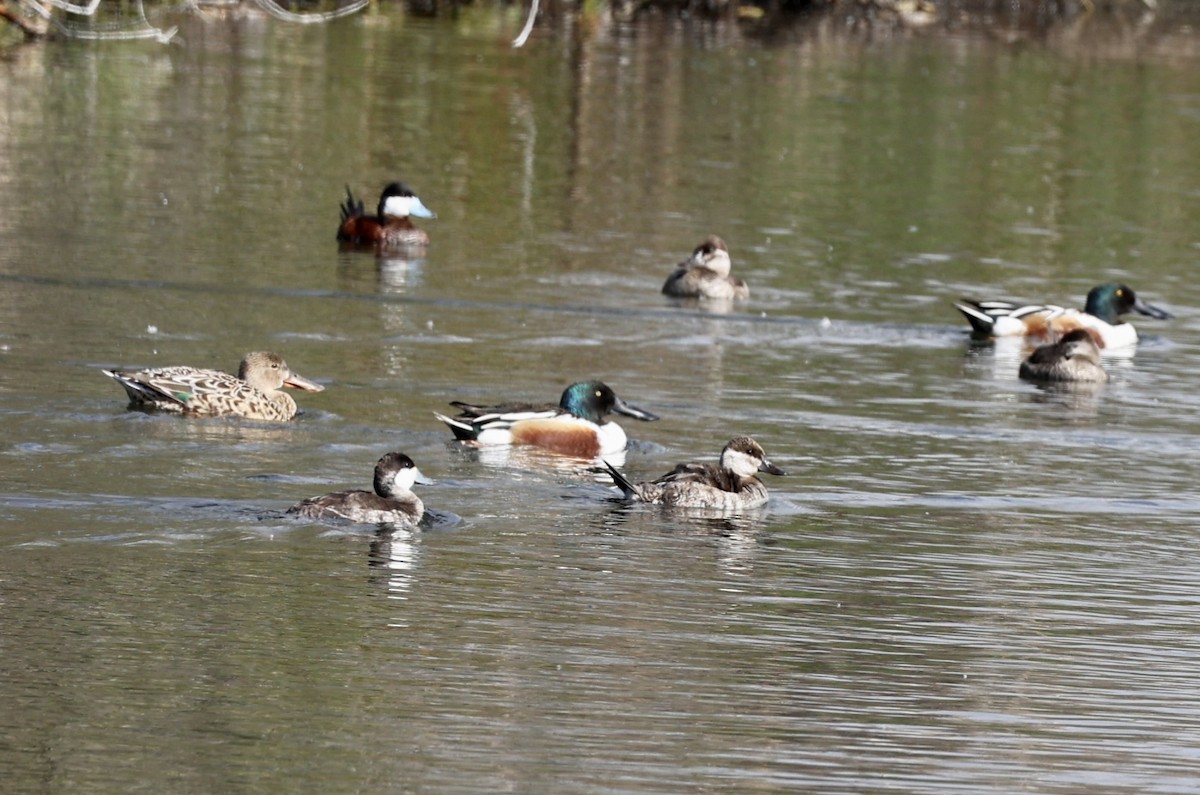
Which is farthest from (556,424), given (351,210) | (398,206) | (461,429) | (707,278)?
(351,210)

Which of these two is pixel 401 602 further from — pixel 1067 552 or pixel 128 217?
pixel 128 217

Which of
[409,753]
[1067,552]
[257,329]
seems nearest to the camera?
[409,753]

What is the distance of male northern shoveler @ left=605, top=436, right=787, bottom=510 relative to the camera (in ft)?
43.0

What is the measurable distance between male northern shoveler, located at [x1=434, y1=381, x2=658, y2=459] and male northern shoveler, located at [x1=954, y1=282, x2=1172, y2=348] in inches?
257

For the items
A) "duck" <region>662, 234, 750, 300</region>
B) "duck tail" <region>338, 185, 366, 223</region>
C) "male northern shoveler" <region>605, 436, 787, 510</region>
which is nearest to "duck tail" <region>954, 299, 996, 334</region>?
"duck" <region>662, 234, 750, 300</region>

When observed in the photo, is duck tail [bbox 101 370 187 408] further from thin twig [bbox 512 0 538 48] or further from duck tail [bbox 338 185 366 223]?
duck tail [bbox 338 185 366 223]

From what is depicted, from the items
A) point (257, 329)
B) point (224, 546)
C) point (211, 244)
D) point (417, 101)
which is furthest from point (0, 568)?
point (417, 101)

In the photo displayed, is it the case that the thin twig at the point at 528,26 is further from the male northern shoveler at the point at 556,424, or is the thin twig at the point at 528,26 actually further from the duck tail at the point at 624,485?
the male northern shoveler at the point at 556,424

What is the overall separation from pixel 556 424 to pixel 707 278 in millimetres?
6561

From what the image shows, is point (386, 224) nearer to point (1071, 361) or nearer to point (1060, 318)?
Answer: point (1060, 318)

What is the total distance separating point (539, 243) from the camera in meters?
24.1

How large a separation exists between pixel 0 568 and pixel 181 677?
2037mm

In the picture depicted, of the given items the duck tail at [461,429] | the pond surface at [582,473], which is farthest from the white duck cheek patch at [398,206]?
the duck tail at [461,429]

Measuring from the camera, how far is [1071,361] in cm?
1895
